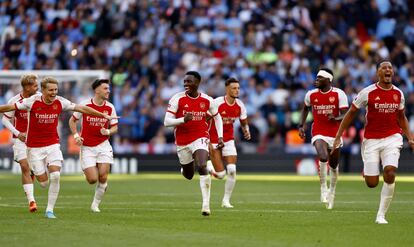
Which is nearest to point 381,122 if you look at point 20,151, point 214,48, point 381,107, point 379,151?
point 381,107

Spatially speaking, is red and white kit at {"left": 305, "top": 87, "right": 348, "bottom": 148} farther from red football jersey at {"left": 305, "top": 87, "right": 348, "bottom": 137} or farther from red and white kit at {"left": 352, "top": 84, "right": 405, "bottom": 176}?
red and white kit at {"left": 352, "top": 84, "right": 405, "bottom": 176}

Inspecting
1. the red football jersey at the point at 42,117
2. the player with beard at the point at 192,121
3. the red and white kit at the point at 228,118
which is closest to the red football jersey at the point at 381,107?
the player with beard at the point at 192,121

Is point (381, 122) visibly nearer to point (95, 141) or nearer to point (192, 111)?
point (192, 111)

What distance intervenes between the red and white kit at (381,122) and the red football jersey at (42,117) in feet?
16.2

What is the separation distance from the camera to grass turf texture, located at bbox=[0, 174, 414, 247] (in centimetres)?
1636

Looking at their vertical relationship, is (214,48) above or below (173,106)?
above

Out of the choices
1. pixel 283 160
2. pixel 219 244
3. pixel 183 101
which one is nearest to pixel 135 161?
pixel 283 160

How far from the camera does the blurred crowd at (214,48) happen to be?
40812mm

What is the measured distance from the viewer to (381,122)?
19312mm

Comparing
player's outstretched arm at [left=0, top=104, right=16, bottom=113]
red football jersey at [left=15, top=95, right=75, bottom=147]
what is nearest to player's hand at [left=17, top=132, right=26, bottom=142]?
red football jersey at [left=15, top=95, right=75, bottom=147]

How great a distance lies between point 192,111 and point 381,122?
355 cm

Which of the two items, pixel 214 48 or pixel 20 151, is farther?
pixel 214 48

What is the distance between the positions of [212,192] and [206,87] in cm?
1120

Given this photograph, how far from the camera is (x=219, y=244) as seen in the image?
621 inches
